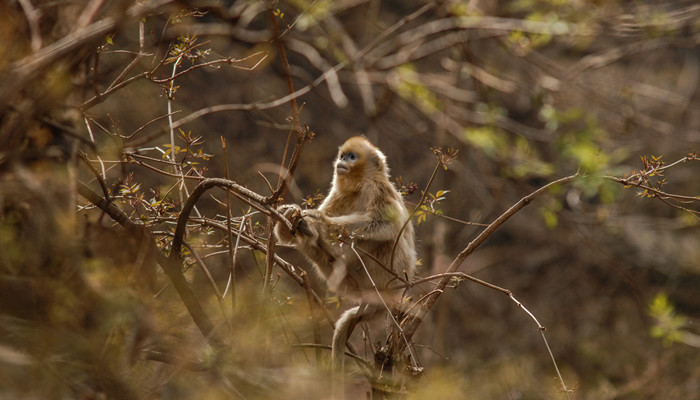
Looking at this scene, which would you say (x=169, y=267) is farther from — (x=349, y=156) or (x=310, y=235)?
(x=349, y=156)

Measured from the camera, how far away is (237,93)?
10672 millimetres

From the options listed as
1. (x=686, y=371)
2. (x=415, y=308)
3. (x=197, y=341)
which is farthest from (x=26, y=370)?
(x=686, y=371)

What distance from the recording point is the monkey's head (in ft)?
15.7

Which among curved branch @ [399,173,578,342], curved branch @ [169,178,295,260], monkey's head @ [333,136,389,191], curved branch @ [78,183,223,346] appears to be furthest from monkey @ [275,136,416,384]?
curved branch @ [78,183,223,346]

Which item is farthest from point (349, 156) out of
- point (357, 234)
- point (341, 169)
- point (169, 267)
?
point (169, 267)

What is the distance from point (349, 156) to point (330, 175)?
19.5ft

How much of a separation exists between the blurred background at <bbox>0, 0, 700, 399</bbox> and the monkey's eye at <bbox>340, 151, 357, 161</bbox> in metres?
0.42

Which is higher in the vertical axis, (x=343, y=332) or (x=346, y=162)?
(x=346, y=162)

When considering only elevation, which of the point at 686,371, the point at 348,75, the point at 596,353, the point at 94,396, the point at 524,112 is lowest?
the point at 686,371

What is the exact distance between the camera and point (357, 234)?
399 centimetres

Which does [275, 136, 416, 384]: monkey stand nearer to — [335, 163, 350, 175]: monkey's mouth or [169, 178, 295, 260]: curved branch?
[335, 163, 350, 175]: monkey's mouth

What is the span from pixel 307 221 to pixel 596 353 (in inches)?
332

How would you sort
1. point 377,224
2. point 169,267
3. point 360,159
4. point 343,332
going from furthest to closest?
point 360,159 < point 377,224 < point 343,332 < point 169,267

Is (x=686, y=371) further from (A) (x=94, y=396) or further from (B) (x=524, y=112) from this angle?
(A) (x=94, y=396)
